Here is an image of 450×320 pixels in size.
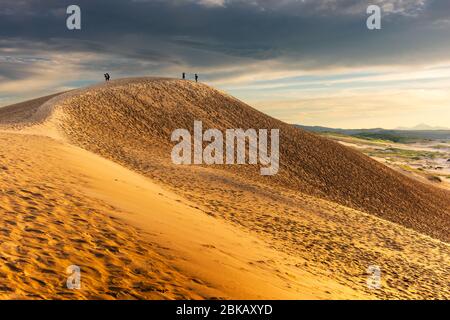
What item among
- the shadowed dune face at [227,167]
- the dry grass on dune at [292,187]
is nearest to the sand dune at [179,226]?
the dry grass on dune at [292,187]

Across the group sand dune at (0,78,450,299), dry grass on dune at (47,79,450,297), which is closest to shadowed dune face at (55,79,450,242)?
dry grass on dune at (47,79,450,297)

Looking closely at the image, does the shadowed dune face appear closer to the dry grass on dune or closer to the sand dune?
the dry grass on dune

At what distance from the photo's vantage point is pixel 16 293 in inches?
282

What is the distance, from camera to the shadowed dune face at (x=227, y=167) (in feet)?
108

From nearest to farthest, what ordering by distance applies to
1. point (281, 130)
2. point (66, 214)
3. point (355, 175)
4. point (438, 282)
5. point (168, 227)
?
point (66, 214), point (168, 227), point (438, 282), point (355, 175), point (281, 130)

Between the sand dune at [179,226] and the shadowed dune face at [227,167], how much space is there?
277 millimetres

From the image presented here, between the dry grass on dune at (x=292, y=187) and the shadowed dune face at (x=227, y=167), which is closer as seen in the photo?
the dry grass on dune at (x=292, y=187)

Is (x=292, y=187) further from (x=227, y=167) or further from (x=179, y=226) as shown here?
(x=179, y=226)

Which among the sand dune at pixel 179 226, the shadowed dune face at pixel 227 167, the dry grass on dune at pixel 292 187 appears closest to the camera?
the sand dune at pixel 179 226

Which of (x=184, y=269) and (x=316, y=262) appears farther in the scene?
(x=316, y=262)

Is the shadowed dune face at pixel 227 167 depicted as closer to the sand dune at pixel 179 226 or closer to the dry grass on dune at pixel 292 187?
the dry grass on dune at pixel 292 187

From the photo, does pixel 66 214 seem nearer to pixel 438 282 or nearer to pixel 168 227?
pixel 168 227
